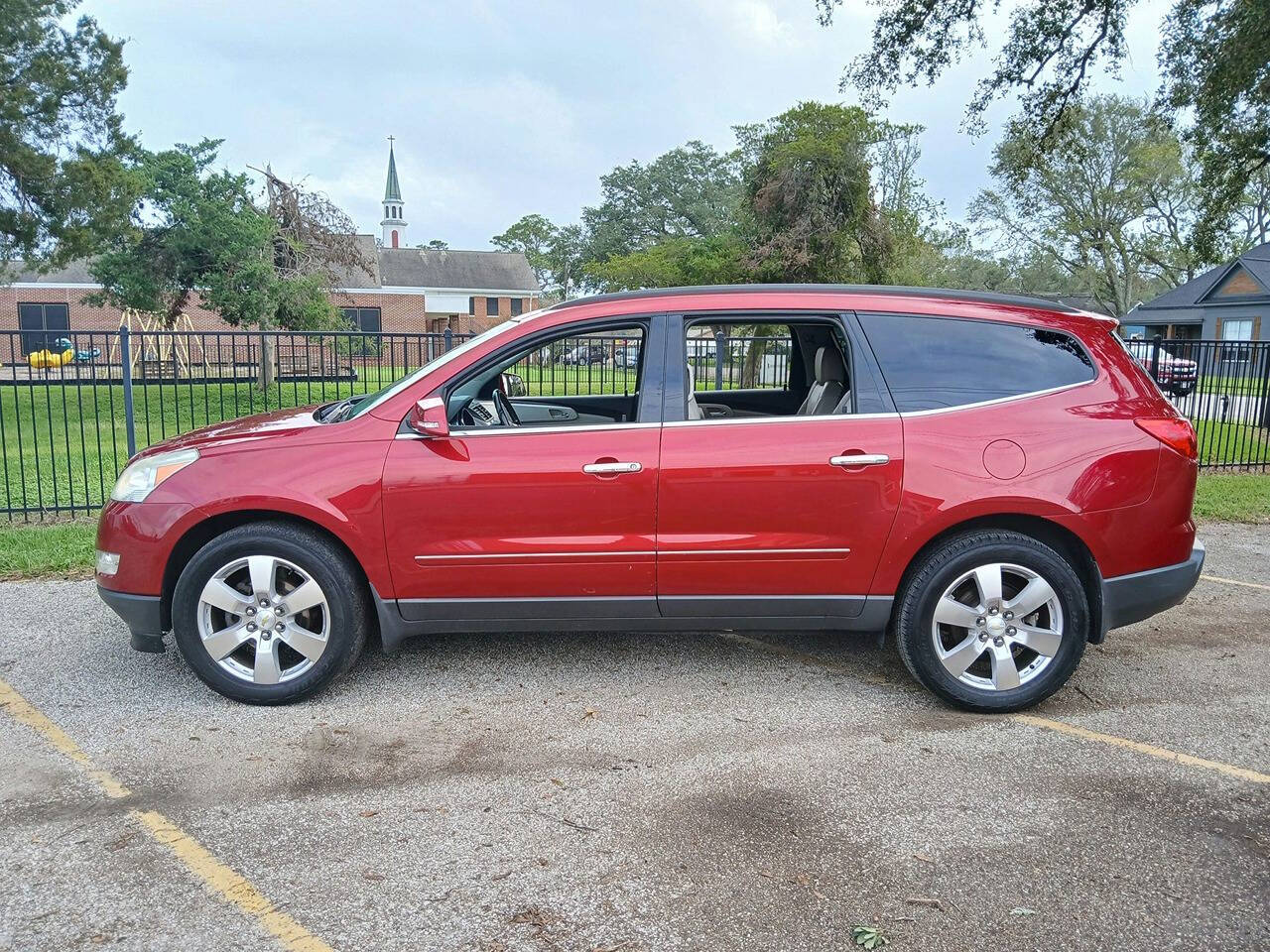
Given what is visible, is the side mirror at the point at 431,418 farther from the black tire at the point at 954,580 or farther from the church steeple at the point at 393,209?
the church steeple at the point at 393,209

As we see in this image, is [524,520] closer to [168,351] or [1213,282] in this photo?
[168,351]

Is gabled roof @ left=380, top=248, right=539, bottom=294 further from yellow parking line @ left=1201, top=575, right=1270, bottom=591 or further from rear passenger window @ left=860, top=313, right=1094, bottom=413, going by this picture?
rear passenger window @ left=860, top=313, right=1094, bottom=413

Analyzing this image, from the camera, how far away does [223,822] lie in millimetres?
3262

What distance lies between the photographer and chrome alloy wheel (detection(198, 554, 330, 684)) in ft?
13.6

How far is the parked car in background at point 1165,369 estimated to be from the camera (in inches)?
423

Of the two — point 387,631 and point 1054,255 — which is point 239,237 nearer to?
point 387,631

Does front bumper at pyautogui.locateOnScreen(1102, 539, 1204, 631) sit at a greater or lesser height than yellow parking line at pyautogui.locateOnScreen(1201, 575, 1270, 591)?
greater

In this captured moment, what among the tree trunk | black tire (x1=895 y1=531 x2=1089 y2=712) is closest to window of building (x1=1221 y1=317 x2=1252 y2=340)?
the tree trunk

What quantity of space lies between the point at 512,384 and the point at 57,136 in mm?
16899

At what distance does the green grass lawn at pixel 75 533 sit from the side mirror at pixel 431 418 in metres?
4.08

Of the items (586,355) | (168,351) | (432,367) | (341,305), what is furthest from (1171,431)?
(341,305)

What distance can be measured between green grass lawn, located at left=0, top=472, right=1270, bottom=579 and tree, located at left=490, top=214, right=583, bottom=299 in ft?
205

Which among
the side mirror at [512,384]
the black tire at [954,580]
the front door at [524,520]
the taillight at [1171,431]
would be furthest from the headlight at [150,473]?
the taillight at [1171,431]

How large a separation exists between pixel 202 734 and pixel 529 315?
7.75 feet
